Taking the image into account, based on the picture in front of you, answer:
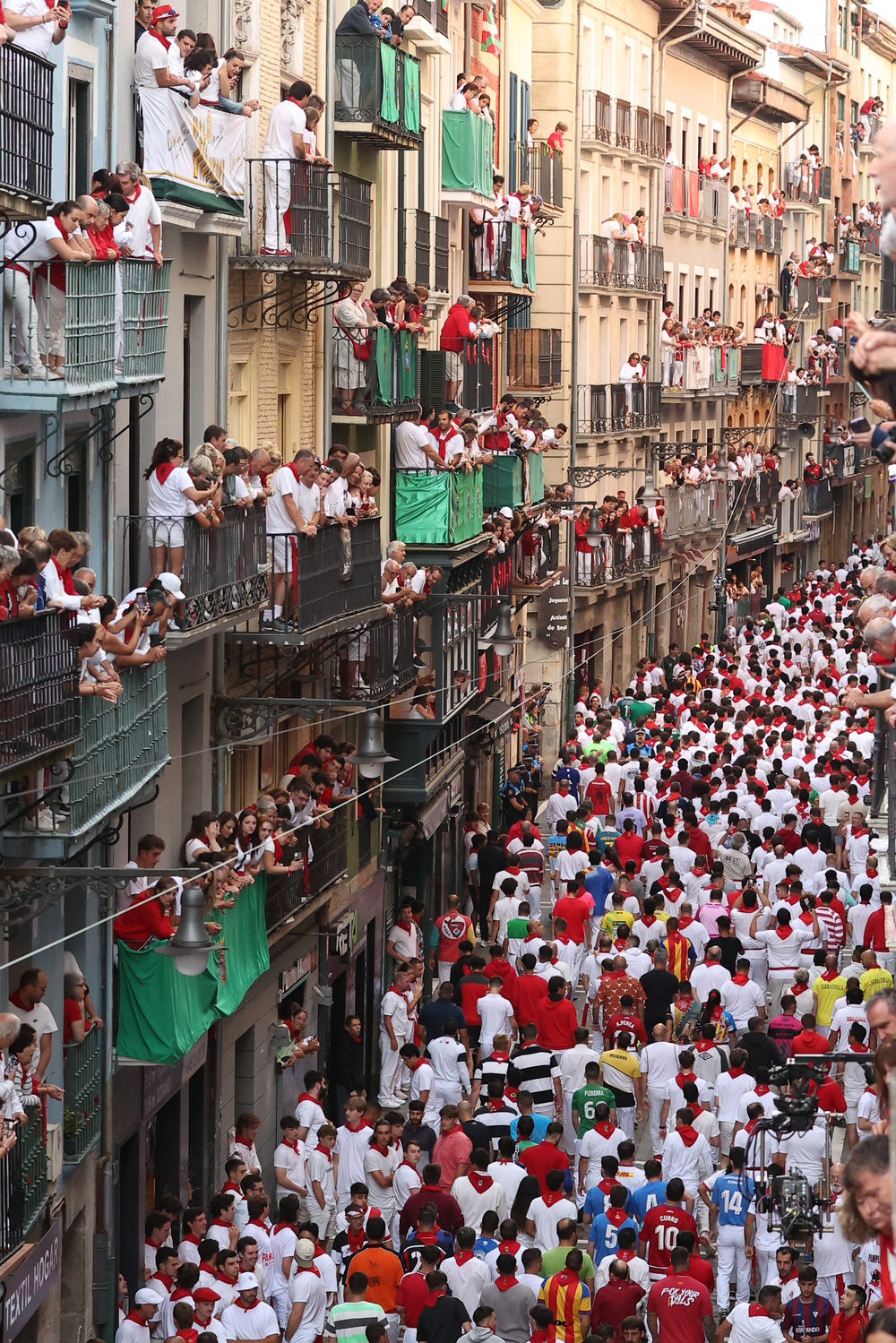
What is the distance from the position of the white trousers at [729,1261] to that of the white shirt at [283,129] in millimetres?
9489

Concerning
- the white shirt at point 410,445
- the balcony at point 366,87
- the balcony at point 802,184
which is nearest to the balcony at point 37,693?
the balcony at point 366,87

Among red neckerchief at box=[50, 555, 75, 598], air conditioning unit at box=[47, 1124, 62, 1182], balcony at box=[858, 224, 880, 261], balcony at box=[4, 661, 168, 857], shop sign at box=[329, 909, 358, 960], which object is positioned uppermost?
balcony at box=[858, 224, 880, 261]

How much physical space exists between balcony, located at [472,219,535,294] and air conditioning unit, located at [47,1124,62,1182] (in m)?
21.4

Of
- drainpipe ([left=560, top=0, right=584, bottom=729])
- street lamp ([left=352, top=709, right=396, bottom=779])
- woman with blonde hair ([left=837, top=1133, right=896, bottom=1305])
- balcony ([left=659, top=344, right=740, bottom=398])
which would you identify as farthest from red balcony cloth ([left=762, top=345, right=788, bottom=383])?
woman with blonde hair ([left=837, top=1133, right=896, bottom=1305])

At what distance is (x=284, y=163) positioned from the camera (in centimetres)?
2086

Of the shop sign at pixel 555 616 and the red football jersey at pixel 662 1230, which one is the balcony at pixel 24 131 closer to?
the red football jersey at pixel 662 1230

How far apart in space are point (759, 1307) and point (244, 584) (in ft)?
22.8

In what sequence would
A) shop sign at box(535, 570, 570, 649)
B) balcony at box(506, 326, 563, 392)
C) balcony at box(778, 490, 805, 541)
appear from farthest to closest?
balcony at box(778, 490, 805, 541), shop sign at box(535, 570, 570, 649), balcony at box(506, 326, 563, 392)

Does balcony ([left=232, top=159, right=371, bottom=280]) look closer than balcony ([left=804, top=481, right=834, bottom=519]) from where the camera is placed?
Yes

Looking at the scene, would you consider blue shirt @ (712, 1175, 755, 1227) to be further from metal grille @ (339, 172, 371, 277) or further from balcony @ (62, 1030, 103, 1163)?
metal grille @ (339, 172, 371, 277)

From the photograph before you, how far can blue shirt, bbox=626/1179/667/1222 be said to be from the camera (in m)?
16.4

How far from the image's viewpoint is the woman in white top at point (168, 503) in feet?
56.7

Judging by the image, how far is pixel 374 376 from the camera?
25.3m

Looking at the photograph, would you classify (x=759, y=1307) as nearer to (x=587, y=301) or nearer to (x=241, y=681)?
(x=241, y=681)
